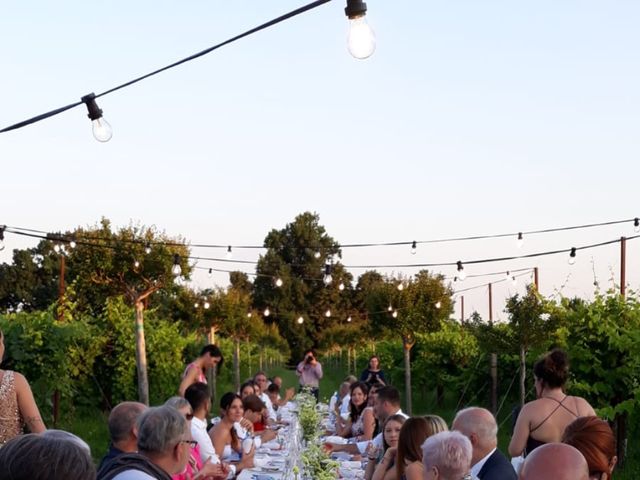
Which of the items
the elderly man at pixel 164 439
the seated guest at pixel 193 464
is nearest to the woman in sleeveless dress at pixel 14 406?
the seated guest at pixel 193 464

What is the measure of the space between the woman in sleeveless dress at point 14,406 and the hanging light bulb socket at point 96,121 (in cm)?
128

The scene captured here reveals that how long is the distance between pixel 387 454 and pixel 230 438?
2.44 metres

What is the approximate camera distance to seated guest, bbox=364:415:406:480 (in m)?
5.29

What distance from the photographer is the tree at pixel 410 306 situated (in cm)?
2242

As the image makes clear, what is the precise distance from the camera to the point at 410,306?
23.1 metres

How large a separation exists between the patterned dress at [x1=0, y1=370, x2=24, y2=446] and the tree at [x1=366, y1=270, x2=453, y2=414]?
16259 mm

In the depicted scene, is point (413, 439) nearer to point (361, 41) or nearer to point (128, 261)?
point (361, 41)

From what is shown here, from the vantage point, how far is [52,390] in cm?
1260

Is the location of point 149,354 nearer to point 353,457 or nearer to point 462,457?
point 353,457

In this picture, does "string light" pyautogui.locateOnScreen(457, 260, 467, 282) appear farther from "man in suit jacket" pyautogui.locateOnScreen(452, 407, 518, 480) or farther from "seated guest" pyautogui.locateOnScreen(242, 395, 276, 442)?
"man in suit jacket" pyautogui.locateOnScreen(452, 407, 518, 480)

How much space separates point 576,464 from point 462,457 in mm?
1060

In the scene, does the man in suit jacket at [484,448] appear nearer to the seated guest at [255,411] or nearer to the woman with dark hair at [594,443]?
the woman with dark hair at [594,443]

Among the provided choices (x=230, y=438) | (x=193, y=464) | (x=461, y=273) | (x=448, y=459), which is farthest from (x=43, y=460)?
(x=461, y=273)

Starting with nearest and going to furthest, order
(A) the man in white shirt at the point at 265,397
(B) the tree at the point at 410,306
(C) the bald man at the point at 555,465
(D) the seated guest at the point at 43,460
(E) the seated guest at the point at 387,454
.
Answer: (D) the seated guest at the point at 43,460, (C) the bald man at the point at 555,465, (E) the seated guest at the point at 387,454, (A) the man in white shirt at the point at 265,397, (B) the tree at the point at 410,306
